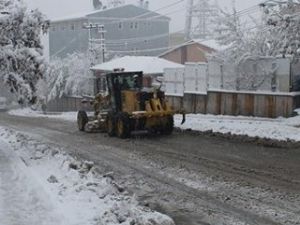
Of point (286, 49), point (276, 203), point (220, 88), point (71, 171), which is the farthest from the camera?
point (220, 88)

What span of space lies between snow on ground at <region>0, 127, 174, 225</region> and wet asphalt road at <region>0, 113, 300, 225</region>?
768 millimetres

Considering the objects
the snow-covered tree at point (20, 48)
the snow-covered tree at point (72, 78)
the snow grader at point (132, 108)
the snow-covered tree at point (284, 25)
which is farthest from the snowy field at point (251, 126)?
the snow-covered tree at point (72, 78)

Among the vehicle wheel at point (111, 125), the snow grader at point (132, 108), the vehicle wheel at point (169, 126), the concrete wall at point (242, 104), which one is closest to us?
the snow grader at point (132, 108)

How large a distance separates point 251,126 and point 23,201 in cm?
1441

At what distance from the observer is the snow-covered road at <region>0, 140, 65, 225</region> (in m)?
9.34

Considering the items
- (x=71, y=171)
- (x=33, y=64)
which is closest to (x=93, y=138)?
(x=33, y=64)

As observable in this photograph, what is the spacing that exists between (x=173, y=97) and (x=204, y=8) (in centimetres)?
Answer: 7183

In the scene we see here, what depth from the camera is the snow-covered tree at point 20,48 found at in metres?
17.8

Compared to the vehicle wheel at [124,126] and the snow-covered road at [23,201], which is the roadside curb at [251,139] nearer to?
the vehicle wheel at [124,126]

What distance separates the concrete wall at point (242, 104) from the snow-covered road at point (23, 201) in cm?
1553

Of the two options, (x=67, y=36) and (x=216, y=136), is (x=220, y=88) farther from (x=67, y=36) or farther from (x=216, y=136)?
(x=67, y=36)

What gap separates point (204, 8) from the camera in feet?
344

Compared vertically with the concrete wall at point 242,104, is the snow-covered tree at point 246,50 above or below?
above

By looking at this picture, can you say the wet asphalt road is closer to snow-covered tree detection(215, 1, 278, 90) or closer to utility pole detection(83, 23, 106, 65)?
snow-covered tree detection(215, 1, 278, 90)
